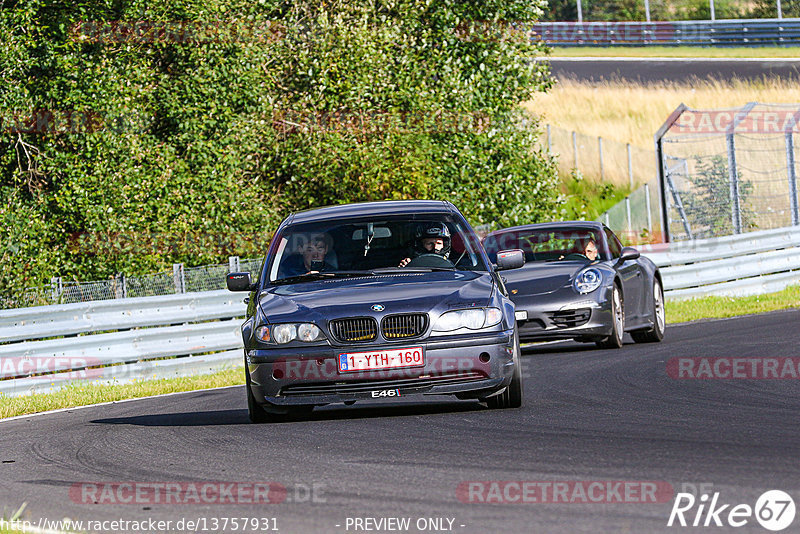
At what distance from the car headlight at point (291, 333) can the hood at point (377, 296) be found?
48mm

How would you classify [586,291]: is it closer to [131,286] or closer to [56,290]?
[56,290]

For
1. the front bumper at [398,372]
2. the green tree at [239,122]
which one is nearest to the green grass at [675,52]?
the green tree at [239,122]

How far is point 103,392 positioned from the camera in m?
14.2

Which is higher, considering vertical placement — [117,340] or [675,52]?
[675,52]

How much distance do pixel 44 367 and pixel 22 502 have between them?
7824 millimetres

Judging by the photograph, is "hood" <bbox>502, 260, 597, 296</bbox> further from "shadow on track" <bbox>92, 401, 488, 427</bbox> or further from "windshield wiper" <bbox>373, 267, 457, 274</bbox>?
"windshield wiper" <bbox>373, 267, 457, 274</bbox>

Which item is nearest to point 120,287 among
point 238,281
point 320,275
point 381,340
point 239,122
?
point 239,122

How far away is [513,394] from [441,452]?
2.01 metres

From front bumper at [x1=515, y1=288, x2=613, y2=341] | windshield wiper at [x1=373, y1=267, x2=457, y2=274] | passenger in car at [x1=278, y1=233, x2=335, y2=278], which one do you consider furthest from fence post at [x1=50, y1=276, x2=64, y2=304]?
windshield wiper at [x1=373, y1=267, x2=457, y2=274]

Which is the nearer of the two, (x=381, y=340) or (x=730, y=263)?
(x=381, y=340)

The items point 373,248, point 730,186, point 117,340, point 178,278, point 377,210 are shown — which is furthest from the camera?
point 730,186

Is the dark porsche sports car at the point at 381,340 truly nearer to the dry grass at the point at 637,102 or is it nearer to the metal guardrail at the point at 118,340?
the metal guardrail at the point at 118,340

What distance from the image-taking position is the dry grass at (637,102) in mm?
43500

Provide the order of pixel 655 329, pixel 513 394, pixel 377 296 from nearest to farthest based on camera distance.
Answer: pixel 377 296 → pixel 513 394 → pixel 655 329
